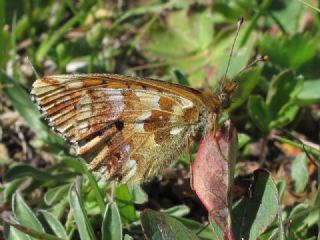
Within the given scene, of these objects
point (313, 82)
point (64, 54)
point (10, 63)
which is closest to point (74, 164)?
point (64, 54)

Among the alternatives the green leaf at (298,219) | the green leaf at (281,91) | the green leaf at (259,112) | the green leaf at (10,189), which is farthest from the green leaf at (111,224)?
the green leaf at (281,91)

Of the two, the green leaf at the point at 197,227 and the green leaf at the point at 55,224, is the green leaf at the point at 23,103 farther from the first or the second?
the green leaf at the point at 197,227

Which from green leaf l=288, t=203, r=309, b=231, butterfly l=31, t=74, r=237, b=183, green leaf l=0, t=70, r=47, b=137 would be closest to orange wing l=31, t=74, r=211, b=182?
butterfly l=31, t=74, r=237, b=183

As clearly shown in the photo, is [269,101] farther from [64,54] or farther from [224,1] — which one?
[64,54]

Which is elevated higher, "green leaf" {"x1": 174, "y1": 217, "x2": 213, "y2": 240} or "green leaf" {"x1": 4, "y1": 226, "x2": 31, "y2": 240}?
"green leaf" {"x1": 4, "y1": 226, "x2": 31, "y2": 240}

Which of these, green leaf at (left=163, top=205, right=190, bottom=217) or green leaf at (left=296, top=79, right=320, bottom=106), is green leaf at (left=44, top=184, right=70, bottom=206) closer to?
green leaf at (left=163, top=205, right=190, bottom=217)

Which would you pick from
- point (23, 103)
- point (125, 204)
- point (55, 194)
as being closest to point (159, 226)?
point (125, 204)

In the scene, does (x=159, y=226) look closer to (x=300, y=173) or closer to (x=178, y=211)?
(x=178, y=211)
